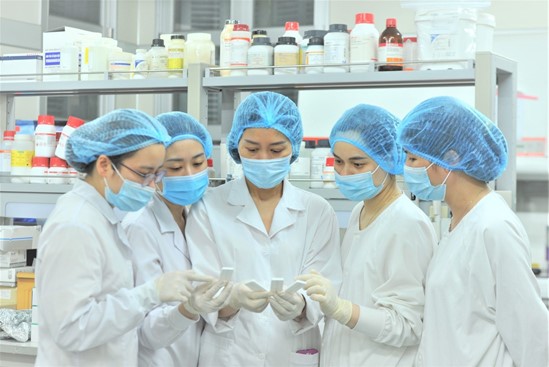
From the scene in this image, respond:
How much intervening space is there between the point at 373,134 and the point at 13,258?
5.73 ft

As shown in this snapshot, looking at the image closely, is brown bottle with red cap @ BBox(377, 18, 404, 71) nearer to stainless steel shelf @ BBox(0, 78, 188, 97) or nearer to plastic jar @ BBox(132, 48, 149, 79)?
stainless steel shelf @ BBox(0, 78, 188, 97)

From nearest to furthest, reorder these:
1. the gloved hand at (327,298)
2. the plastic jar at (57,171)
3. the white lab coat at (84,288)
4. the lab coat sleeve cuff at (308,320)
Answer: the white lab coat at (84,288) → the gloved hand at (327,298) → the lab coat sleeve cuff at (308,320) → the plastic jar at (57,171)

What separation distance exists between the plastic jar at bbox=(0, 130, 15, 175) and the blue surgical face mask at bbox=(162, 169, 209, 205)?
147 centimetres

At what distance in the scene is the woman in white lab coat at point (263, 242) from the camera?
2.15m

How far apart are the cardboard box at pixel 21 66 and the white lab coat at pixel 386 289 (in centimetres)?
183

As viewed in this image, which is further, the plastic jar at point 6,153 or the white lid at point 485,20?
the plastic jar at point 6,153

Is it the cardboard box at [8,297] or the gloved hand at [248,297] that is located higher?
the gloved hand at [248,297]

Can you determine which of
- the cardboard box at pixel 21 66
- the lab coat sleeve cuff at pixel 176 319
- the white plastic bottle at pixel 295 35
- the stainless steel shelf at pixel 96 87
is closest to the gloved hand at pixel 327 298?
the lab coat sleeve cuff at pixel 176 319

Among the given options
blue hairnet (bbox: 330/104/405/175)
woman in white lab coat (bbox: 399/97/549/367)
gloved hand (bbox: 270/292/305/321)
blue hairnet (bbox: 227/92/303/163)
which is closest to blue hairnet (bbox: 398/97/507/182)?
woman in white lab coat (bbox: 399/97/549/367)

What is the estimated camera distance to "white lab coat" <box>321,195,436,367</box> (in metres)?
2.00

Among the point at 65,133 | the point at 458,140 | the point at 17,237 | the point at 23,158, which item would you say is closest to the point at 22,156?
the point at 23,158

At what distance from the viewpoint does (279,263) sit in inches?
86.0

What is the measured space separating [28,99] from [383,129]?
3.37 m

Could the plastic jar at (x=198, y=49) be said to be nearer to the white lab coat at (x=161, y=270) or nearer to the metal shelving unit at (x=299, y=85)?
the metal shelving unit at (x=299, y=85)
